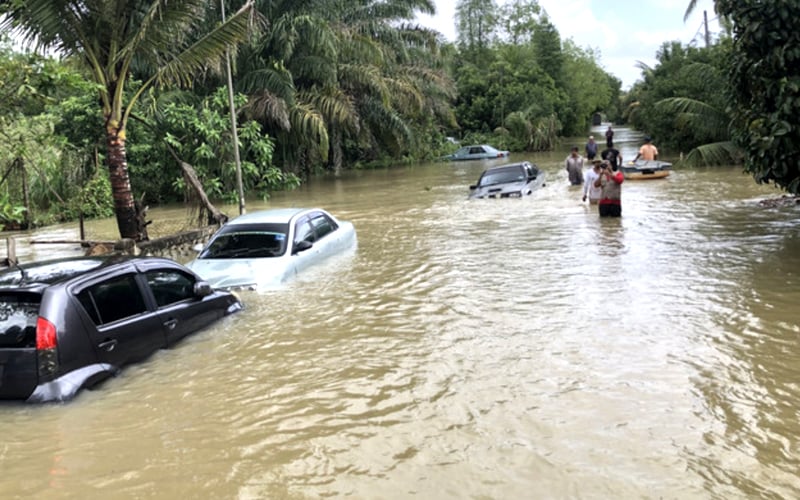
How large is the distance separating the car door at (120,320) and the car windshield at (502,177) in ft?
53.6

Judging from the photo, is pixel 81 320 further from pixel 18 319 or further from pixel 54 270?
pixel 54 270

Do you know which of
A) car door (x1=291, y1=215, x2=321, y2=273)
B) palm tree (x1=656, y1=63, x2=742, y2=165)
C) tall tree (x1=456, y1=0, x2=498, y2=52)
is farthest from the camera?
tall tree (x1=456, y1=0, x2=498, y2=52)

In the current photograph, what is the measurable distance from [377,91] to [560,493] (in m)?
31.9

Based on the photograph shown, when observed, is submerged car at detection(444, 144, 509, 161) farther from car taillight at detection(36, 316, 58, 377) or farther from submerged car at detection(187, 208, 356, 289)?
car taillight at detection(36, 316, 58, 377)

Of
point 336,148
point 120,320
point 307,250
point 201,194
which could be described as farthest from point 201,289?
point 336,148

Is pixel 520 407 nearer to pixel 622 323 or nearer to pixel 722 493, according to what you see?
pixel 722 493

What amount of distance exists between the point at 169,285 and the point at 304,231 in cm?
400

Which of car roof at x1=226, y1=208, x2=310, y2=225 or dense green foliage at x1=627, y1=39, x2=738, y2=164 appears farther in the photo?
dense green foliage at x1=627, y1=39, x2=738, y2=164

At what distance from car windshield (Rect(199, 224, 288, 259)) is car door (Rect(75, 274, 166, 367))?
11.4ft

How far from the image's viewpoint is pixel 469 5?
7544 cm

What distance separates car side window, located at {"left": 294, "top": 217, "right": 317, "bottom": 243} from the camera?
10.6 meters

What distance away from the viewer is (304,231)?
10953 millimetres

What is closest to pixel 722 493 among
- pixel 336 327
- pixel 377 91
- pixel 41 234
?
pixel 336 327

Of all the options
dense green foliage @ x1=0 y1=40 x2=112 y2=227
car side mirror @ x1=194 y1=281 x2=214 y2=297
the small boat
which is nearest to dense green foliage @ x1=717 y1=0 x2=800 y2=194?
car side mirror @ x1=194 y1=281 x2=214 y2=297
